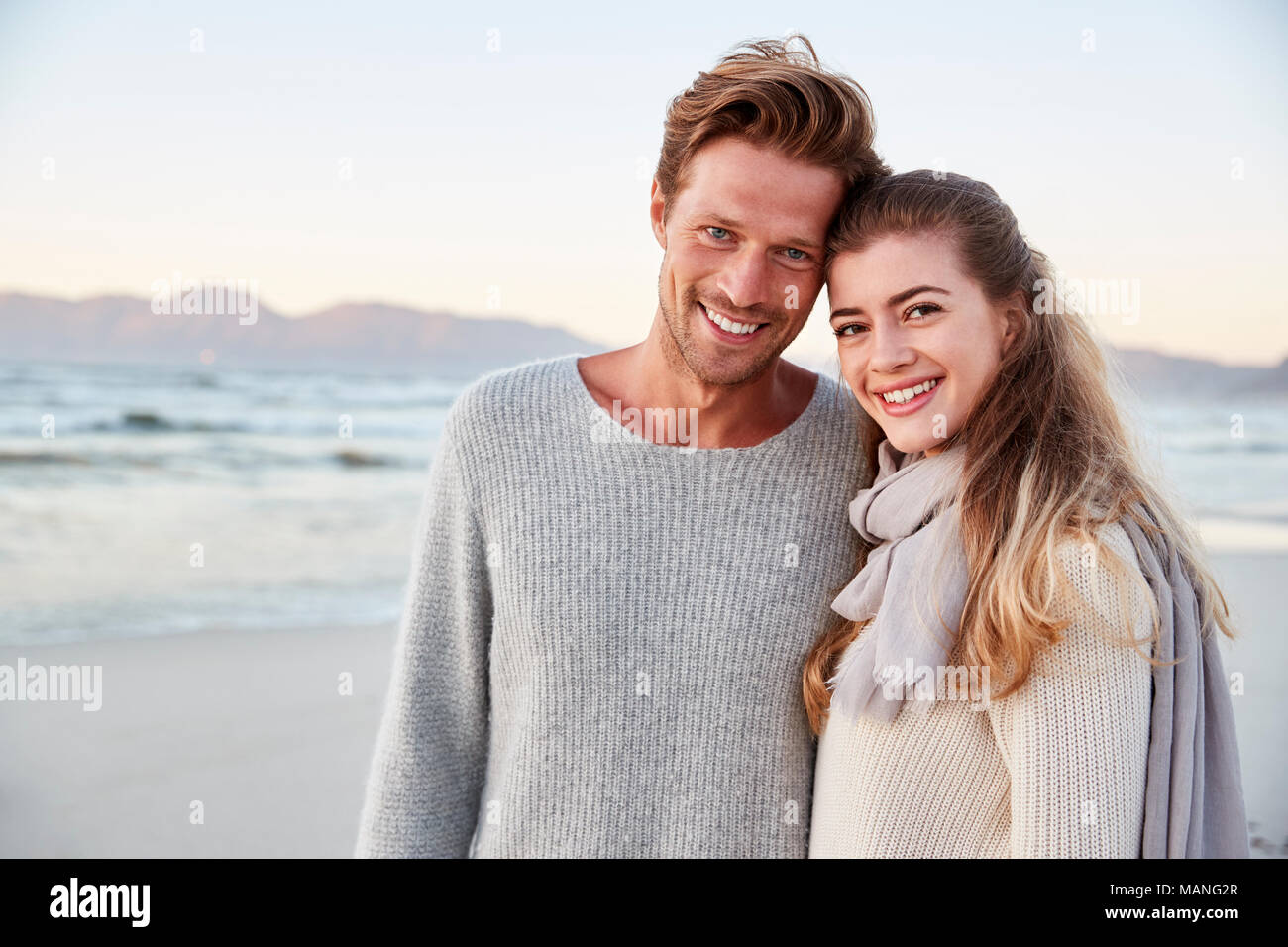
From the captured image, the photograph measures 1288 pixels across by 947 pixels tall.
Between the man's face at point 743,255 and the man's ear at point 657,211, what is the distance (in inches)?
4.0

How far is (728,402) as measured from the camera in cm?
217

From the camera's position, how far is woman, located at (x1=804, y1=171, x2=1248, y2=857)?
1563 mm

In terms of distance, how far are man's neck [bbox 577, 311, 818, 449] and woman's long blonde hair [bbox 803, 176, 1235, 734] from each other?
1.19 ft

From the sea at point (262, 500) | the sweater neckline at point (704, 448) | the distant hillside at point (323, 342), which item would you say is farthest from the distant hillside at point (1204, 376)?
the sweater neckline at point (704, 448)

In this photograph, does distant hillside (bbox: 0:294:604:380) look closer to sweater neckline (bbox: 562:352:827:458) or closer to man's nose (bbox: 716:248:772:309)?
sweater neckline (bbox: 562:352:827:458)

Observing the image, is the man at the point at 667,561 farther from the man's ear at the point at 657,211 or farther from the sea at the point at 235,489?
the sea at the point at 235,489

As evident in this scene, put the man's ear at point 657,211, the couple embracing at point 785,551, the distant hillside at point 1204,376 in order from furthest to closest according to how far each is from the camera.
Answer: the distant hillside at point 1204,376 < the man's ear at point 657,211 < the couple embracing at point 785,551

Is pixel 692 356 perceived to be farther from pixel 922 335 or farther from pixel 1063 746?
pixel 1063 746

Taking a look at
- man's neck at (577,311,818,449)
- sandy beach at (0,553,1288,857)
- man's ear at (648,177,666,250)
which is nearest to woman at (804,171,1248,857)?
man's neck at (577,311,818,449)

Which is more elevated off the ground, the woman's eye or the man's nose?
the man's nose

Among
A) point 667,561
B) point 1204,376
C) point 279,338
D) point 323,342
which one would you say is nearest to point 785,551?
point 667,561

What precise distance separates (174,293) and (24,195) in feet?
8.21

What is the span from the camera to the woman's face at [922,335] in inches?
72.8

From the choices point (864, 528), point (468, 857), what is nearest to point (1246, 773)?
point (864, 528)
